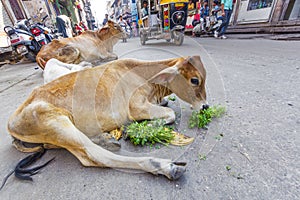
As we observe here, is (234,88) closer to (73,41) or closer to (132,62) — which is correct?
(132,62)

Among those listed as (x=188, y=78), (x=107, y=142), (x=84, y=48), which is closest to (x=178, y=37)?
(x=84, y=48)

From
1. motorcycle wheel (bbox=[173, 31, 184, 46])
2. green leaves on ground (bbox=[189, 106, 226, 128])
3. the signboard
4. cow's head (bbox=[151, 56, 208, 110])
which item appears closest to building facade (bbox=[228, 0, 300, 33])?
the signboard

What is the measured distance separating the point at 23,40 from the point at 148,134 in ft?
29.9

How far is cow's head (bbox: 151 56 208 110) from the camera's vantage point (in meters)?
2.03

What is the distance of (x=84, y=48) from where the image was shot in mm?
6234

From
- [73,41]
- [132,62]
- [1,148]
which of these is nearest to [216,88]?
[132,62]

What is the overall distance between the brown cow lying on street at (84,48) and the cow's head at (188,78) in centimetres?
476

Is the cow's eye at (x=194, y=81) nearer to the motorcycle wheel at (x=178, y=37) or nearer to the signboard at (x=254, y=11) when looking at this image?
the motorcycle wheel at (x=178, y=37)

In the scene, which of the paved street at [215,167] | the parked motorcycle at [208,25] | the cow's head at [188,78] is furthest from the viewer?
the parked motorcycle at [208,25]

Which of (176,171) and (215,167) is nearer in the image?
(176,171)

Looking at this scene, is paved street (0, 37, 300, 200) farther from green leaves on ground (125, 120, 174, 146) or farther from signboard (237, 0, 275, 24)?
signboard (237, 0, 275, 24)

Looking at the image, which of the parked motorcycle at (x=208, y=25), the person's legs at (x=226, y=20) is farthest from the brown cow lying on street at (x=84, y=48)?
the parked motorcycle at (x=208, y=25)

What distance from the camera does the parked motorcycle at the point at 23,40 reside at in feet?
25.4

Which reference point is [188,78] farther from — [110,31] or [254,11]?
[254,11]
